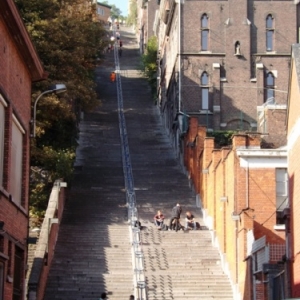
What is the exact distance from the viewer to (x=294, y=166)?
23.5m

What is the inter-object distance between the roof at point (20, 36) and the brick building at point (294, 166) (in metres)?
6.56

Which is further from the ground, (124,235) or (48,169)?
(48,169)

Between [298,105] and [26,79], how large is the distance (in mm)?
7440

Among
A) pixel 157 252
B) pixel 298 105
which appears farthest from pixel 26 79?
pixel 157 252

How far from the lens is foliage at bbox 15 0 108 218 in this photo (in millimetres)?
39719

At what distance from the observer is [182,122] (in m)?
52.9

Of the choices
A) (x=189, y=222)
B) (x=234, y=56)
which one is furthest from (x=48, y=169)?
(x=234, y=56)

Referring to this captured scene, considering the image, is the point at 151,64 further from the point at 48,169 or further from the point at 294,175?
the point at 294,175

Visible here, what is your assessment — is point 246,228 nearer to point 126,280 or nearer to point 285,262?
point 126,280

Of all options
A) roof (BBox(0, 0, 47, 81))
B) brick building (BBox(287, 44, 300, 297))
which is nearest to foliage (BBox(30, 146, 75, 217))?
roof (BBox(0, 0, 47, 81))

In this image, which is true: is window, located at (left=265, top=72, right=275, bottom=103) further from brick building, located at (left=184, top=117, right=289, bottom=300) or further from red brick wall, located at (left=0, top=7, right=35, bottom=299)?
red brick wall, located at (left=0, top=7, right=35, bottom=299)

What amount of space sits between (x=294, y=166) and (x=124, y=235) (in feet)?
45.5

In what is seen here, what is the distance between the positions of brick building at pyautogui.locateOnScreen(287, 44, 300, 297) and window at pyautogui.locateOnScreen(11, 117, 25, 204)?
6942 millimetres

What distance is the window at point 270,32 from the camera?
55781 mm
